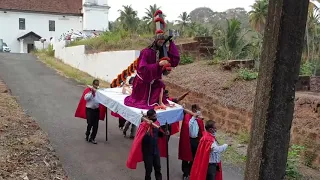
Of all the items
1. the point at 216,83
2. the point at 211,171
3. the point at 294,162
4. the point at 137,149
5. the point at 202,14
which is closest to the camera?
the point at 211,171

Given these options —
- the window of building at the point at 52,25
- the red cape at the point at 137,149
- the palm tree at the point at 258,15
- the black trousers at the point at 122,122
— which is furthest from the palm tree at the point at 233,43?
the window of building at the point at 52,25

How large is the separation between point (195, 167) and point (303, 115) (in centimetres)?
360

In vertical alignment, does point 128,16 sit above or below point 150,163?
above

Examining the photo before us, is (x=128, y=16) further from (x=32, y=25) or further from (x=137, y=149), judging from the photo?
(x=137, y=149)

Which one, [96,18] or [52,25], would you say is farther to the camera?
[52,25]

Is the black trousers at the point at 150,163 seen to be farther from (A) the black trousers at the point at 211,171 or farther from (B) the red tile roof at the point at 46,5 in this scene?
(B) the red tile roof at the point at 46,5

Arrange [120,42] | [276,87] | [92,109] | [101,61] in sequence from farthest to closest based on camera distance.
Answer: [120,42], [101,61], [92,109], [276,87]

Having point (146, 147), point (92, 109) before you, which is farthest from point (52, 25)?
point (146, 147)

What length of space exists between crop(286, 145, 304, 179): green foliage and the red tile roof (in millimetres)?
43745

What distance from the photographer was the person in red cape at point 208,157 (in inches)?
212

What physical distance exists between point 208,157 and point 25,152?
3564 millimetres

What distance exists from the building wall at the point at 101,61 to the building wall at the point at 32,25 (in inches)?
882

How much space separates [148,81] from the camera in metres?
6.81

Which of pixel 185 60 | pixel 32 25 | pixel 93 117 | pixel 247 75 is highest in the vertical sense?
pixel 32 25
